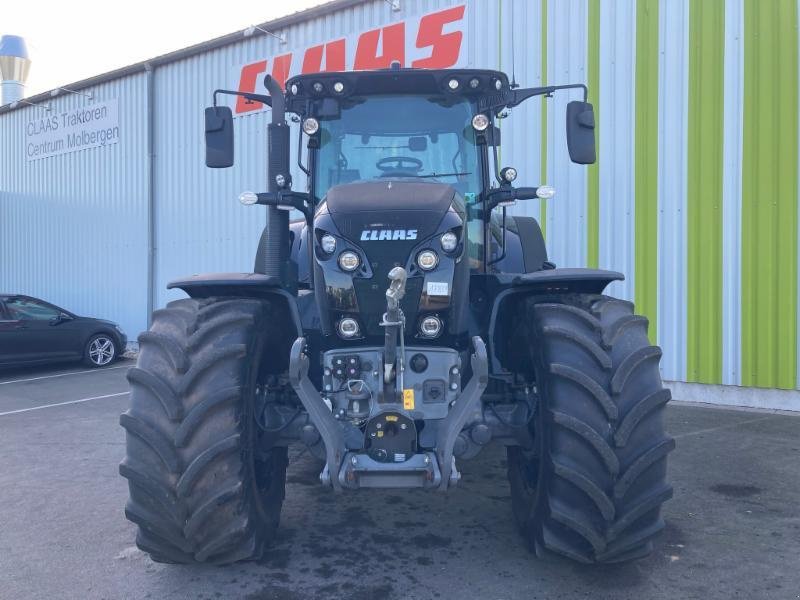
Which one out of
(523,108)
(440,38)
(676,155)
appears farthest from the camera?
(440,38)

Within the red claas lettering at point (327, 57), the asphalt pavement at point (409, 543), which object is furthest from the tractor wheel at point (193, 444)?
the red claas lettering at point (327, 57)

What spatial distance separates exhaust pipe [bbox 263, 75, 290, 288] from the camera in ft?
13.6

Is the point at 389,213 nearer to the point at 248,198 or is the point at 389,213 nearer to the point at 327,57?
the point at 248,198

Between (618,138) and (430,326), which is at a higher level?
(618,138)

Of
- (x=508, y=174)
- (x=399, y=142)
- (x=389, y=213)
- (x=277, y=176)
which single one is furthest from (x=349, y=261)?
(x=508, y=174)

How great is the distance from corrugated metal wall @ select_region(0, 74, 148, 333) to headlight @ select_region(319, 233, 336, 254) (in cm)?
1148

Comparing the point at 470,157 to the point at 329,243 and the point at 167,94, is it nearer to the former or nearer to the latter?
the point at 329,243

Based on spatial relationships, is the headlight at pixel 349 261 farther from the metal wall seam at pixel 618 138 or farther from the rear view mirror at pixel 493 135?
the metal wall seam at pixel 618 138

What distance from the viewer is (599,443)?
3141 millimetres

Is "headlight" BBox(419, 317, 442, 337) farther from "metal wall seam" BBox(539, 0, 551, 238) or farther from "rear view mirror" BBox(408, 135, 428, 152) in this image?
"metal wall seam" BBox(539, 0, 551, 238)

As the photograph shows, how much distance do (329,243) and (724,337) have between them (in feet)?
20.4

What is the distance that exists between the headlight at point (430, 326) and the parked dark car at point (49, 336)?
33.4 ft

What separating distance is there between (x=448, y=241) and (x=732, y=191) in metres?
5.86

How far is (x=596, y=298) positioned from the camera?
12.5 feet
